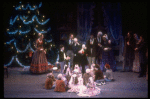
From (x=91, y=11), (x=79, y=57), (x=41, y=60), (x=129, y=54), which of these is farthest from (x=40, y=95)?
(x=91, y=11)

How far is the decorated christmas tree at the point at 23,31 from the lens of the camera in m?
8.26

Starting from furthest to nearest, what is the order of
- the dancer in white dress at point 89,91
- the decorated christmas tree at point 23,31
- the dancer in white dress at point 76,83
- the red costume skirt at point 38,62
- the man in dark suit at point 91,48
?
the decorated christmas tree at point 23,31, the man in dark suit at point 91,48, the red costume skirt at point 38,62, the dancer in white dress at point 76,83, the dancer in white dress at point 89,91

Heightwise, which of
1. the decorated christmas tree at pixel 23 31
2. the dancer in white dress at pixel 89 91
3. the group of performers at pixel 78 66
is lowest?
the dancer in white dress at pixel 89 91

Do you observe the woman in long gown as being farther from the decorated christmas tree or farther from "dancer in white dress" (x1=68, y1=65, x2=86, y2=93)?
"dancer in white dress" (x1=68, y1=65, x2=86, y2=93)

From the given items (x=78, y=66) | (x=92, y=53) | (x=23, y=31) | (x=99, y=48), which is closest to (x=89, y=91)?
(x=78, y=66)

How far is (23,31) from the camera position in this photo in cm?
831

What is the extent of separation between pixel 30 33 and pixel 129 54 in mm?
6075

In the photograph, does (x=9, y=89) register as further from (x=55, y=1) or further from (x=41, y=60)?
(x=55, y=1)

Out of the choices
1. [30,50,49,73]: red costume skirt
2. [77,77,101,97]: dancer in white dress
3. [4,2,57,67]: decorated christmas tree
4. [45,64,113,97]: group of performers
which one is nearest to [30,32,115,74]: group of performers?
[30,50,49,73]: red costume skirt

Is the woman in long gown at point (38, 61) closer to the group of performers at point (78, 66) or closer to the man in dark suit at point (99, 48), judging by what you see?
the group of performers at point (78, 66)

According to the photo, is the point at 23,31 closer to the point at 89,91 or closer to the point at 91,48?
the point at 91,48

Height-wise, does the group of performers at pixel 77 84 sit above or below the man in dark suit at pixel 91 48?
below

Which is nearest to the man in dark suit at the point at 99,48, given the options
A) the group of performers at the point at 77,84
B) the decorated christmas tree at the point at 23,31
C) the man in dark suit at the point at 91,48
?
the man in dark suit at the point at 91,48

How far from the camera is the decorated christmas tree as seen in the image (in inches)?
325
